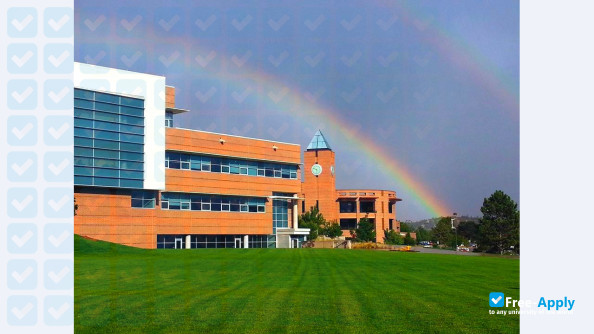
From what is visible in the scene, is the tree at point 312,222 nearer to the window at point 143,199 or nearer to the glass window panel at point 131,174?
the window at point 143,199

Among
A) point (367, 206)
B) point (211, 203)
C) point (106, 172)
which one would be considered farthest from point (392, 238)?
point (106, 172)

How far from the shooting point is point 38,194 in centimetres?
2030

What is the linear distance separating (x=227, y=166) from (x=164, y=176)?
13.4 meters

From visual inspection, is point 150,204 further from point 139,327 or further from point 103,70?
point 139,327

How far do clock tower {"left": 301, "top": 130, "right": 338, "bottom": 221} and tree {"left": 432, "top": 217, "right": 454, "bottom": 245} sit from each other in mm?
25299

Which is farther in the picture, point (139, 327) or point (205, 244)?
point (205, 244)

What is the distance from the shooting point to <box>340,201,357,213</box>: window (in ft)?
548

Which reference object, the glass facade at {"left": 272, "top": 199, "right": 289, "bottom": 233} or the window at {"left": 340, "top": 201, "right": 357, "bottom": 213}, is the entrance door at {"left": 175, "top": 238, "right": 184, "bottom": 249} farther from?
the window at {"left": 340, "top": 201, "right": 357, "bottom": 213}

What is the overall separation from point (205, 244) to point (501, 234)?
117 ft

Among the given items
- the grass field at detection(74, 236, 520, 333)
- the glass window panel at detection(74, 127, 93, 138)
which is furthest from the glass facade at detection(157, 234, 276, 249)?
the grass field at detection(74, 236, 520, 333)

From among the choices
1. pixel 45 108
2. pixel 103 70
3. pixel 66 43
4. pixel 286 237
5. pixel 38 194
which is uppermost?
pixel 103 70
